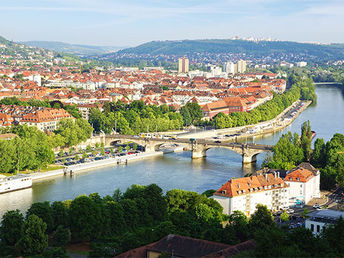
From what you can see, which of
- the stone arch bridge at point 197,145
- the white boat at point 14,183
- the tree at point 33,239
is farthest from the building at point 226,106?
the tree at point 33,239

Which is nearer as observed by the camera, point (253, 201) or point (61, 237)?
point (61, 237)

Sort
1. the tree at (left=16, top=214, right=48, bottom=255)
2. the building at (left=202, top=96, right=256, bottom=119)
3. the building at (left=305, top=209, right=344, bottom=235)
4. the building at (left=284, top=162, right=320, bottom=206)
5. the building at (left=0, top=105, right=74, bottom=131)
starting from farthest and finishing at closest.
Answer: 1. the building at (left=202, top=96, right=256, bottom=119)
2. the building at (left=0, top=105, right=74, bottom=131)
3. the building at (left=284, top=162, right=320, bottom=206)
4. the building at (left=305, top=209, right=344, bottom=235)
5. the tree at (left=16, top=214, right=48, bottom=255)

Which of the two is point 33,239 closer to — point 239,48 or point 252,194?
point 252,194

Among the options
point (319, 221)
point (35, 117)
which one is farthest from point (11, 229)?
point (35, 117)

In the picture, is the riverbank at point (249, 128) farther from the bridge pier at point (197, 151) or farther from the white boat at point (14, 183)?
the white boat at point (14, 183)

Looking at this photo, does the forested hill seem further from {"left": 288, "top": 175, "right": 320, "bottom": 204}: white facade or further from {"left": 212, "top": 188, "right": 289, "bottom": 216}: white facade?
{"left": 212, "top": 188, "right": 289, "bottom": 216}: white facade

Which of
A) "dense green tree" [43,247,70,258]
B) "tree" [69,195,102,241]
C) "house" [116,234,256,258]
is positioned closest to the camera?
"house" [116,234,256,258]

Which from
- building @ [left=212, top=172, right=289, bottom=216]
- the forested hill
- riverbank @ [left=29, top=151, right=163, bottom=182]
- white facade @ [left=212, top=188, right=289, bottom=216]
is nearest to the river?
riverbank @ [left=29, top=151, right=163, bottom=182]
